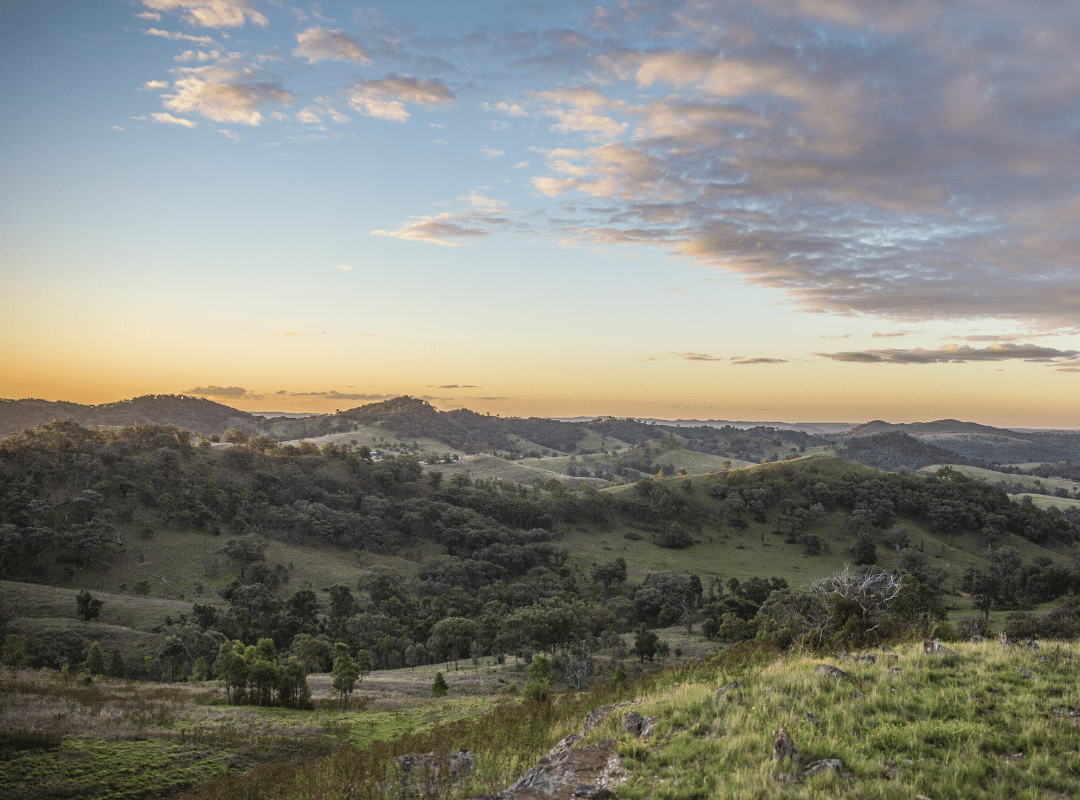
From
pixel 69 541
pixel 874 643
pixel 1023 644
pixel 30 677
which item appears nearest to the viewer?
pixel 1023 644

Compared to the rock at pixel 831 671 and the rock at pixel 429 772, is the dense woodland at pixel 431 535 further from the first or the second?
the rock at pixel 429 772

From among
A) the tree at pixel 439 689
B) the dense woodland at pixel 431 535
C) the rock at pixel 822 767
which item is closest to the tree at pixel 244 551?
the dense woodland at pixel 431 535

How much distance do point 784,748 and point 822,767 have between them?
1.79 ft

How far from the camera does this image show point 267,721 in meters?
22.5

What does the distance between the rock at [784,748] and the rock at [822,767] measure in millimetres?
217

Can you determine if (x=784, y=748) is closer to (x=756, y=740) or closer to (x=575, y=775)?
(x=756, y=740)

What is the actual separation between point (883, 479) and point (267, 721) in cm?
16497

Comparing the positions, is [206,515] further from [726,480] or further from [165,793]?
[726,480]

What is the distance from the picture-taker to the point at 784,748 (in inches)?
331

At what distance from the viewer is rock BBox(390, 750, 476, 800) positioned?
10534 mm

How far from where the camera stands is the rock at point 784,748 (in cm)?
832

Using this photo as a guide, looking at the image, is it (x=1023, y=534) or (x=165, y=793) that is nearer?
(x=165, y=793)

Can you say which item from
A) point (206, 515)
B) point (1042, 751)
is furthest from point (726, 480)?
point (1042, 751)

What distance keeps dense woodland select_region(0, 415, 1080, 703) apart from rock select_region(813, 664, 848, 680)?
1186 centimetres
